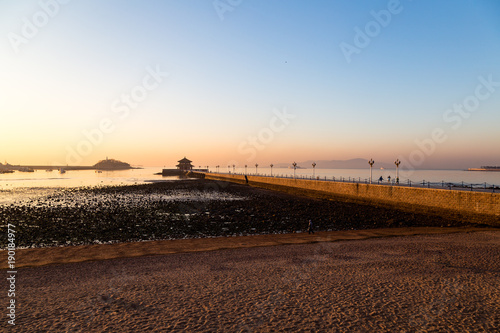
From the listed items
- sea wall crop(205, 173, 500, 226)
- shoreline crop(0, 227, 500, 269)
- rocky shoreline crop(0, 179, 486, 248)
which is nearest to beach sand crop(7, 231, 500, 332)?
shoreline crop(0, 227, 500, 269)

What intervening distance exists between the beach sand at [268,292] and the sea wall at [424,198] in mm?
11868

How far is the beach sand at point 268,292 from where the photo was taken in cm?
555

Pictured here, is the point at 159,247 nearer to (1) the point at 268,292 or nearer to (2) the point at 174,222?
(1) the point at 268,292

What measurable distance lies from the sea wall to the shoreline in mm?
6837

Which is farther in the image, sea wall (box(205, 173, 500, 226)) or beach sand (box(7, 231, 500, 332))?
sea wall (box(205, 173, 500, 226))

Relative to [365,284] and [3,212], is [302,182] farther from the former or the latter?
[365,284]

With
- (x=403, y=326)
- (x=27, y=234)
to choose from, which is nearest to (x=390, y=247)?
(x=403, y=326)

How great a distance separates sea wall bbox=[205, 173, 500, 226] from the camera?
20.3 metres

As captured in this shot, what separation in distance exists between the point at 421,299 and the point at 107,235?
592 inches

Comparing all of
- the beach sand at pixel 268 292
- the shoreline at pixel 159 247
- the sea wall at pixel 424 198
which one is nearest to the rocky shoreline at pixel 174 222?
the sea wall at pixel 424 198

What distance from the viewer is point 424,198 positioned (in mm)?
26359

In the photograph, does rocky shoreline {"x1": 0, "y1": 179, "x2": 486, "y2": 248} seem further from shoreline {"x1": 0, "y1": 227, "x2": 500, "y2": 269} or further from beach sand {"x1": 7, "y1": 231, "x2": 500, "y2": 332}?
beach sand {"x1": 7, "y1": 231, "x2": 500, "y2": 332}

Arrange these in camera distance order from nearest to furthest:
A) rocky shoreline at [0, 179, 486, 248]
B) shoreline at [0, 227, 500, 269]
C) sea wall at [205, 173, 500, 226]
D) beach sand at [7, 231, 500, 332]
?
beach sand at [7, 231, 500, 332]
shoreline at [0, 227, 500, 269]
rocky shoreline at [0, 179, 486, 248]
sea wall at [205, 173, 500, 226]

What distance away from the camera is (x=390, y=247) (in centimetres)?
1168
